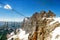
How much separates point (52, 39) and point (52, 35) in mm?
1905

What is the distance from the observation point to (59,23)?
41.1 metres

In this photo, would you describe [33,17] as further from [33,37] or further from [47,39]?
[47,39]

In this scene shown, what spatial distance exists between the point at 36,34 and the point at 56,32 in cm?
980

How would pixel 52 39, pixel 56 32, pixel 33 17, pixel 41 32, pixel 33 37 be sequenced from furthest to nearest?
pixel 33 17 < pixel 33 37 < pixel 41 32 < pixel 56 32 < pixel 52 39

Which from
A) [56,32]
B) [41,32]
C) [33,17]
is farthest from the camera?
[33,17]

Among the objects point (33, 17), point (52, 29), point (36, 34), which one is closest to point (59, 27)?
point (52, 29)

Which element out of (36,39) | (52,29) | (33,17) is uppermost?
(33,17)

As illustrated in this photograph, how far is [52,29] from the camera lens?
3922cm

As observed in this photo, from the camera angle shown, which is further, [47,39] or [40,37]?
[40,37]

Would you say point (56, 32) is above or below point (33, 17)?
below

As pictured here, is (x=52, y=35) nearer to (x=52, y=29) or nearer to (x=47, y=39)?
(x=47, y=39)

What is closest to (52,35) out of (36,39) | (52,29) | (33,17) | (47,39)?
(47,39)

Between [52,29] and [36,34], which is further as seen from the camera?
[36,34]

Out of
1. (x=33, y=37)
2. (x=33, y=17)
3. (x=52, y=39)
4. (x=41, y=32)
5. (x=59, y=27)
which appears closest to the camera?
(x=52, y=39)
